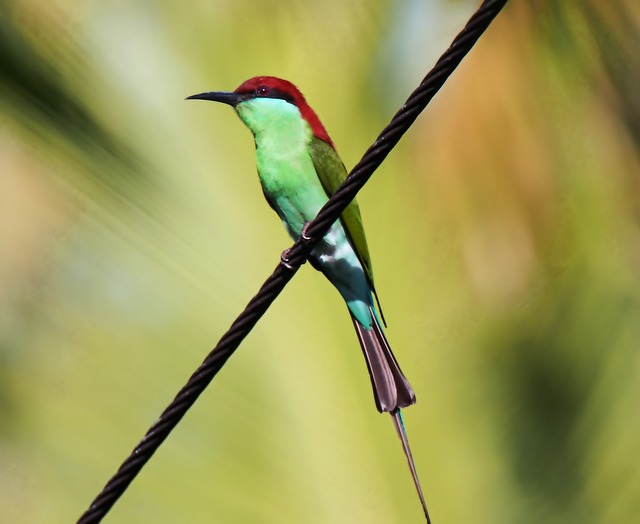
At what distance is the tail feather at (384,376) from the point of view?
216 cm

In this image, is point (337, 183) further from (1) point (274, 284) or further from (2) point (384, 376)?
(1) point (274, 284)

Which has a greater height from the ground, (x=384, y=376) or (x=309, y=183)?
(x=309, y=183)

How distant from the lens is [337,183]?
254 cm

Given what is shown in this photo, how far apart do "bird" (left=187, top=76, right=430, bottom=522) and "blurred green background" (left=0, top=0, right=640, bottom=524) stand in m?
0.10

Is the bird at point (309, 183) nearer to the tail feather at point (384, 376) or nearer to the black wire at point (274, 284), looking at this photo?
the tail feather at point (384, 376)

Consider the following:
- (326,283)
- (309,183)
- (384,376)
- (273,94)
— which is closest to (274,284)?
(384,376)

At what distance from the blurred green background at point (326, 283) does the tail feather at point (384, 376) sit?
0.15 meters

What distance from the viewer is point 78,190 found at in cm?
264

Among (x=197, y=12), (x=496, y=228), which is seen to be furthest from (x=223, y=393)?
(x=197, y=12)

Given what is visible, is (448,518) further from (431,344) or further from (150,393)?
(150,393)

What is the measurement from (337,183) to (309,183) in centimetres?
8

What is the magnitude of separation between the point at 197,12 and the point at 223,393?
126 centimetres

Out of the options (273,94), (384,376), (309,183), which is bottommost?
(384,376)

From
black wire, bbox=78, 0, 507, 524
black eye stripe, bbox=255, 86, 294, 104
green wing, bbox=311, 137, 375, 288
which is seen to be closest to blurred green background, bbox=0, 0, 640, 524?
green wing, bbox=311, 137, 375, 288
